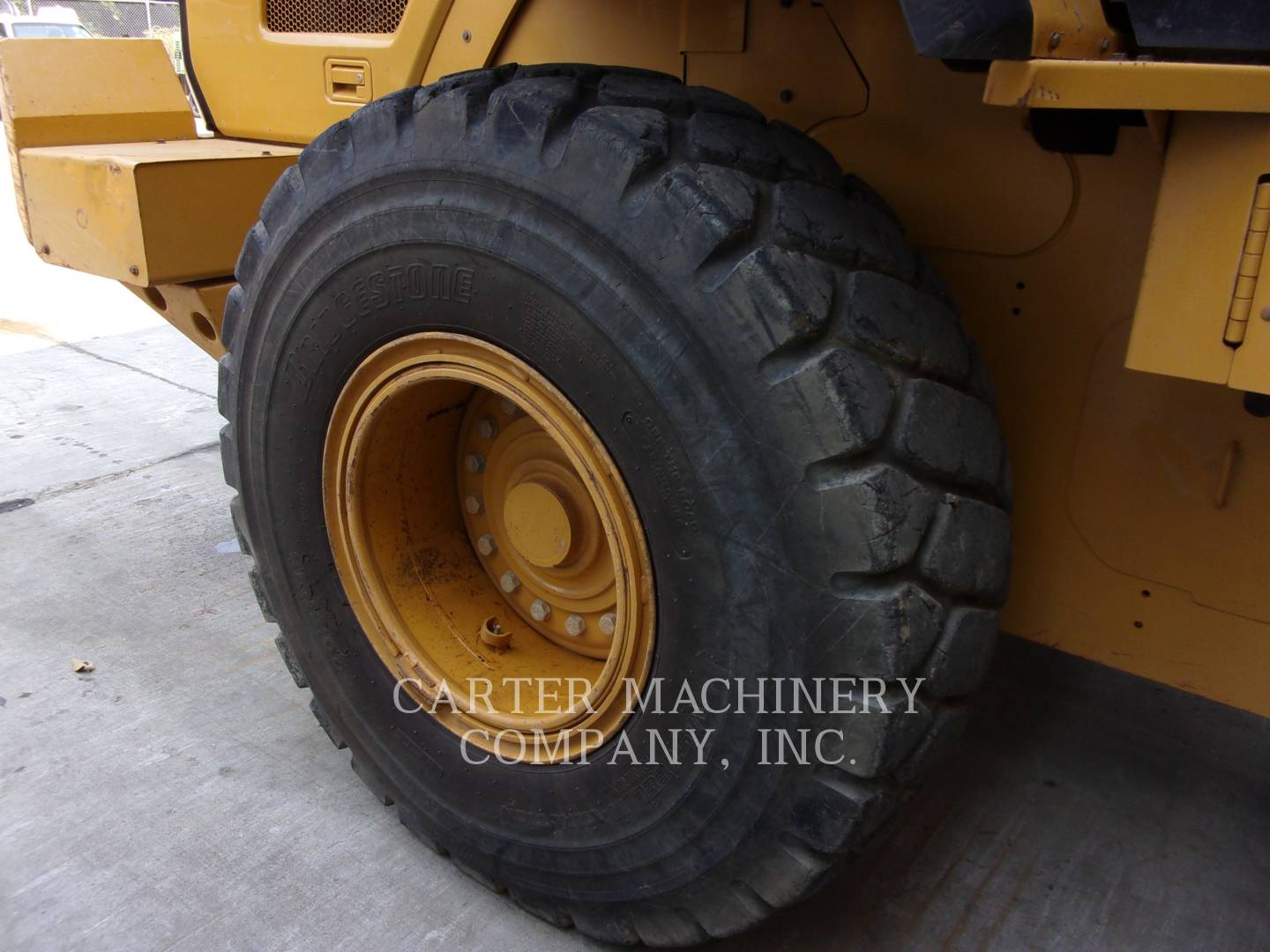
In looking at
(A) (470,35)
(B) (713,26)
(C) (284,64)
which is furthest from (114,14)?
(B) (713,26)

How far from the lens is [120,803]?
238 centimetres

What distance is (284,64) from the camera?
2.69 m

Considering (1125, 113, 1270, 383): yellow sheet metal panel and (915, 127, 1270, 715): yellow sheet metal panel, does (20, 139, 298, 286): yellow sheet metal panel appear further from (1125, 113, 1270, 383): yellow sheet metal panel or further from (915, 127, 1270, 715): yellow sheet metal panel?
(1125, 113, 1270, 383): yellow sheet metal panel

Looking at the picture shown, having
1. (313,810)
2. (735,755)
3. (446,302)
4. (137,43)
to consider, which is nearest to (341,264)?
(446,302)

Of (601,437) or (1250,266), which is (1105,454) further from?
(601,437)

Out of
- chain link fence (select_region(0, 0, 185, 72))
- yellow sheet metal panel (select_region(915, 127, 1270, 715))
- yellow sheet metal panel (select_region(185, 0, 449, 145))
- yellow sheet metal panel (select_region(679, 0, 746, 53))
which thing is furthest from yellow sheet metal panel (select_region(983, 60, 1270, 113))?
chain link fence (select_region(0, 0, 185, 72))

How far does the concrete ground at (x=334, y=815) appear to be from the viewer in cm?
206

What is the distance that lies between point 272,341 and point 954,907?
65.2 inches

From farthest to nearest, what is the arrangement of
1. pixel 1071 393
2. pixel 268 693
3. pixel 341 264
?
pixel 268 693 < pixel 341 264 < pixel 1071 393

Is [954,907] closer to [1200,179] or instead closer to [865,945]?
[865,945]

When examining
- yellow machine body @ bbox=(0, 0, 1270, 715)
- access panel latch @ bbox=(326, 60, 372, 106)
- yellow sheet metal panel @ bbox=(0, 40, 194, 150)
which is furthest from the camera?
yellow sheet metal panel @ bbox=(0, 40, 194, 150)

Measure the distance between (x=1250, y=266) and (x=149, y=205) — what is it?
212cm

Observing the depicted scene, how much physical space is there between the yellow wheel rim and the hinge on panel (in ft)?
2.94

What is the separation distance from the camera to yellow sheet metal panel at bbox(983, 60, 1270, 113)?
3.55ft
